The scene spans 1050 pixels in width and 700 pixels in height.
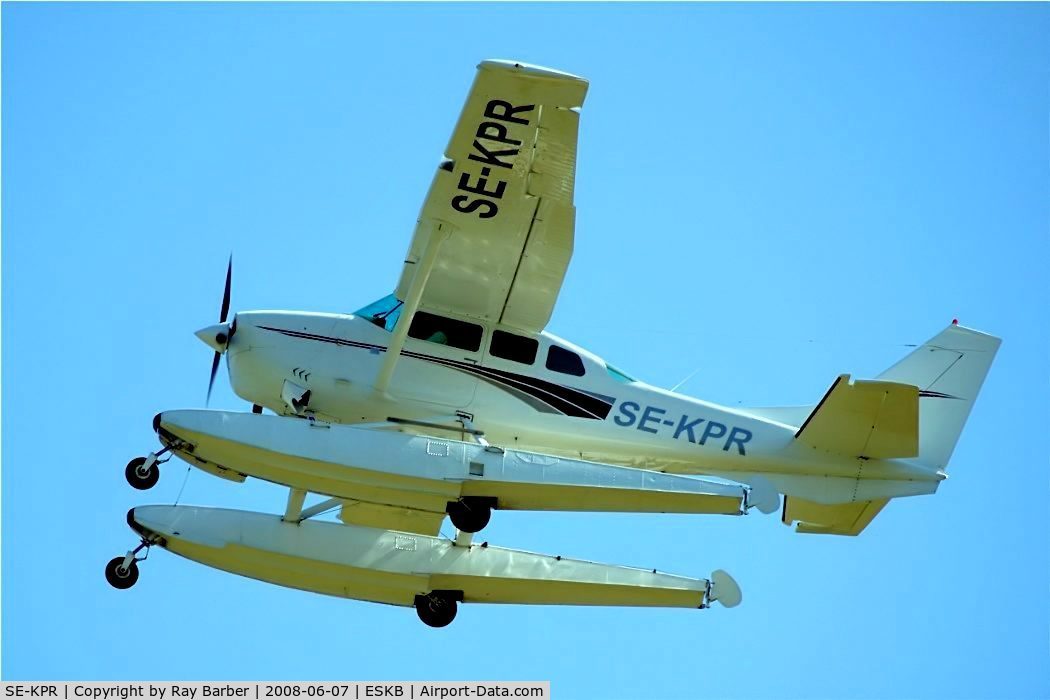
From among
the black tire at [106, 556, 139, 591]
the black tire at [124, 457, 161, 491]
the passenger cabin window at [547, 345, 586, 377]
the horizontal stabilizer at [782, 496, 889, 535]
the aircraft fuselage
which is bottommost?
the black tire at [106, 556, 139, 591]

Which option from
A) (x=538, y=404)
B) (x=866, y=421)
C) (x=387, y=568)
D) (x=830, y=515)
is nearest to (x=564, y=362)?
(x=538, y=404)

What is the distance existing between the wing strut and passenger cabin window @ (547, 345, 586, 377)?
1509 mm

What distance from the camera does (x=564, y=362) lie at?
47.7 ft

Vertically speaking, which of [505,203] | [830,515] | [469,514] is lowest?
[469,514]

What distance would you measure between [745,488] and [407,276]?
3954mm

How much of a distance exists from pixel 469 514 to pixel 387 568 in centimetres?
136

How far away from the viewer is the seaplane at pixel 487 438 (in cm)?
1324

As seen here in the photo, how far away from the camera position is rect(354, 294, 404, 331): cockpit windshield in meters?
14.4

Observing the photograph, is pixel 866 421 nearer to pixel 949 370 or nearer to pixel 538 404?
pixel 949 370

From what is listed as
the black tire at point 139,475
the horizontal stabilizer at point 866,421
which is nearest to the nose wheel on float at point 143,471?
the black tire at point 139,475

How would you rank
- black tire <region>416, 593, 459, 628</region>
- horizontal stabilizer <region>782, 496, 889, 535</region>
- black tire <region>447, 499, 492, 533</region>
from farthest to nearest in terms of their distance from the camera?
horizontal stabilizer <region>782, 496, 889, 535</region>, black tire <region>416, 593, 459, 628</region>, black tire <region>447, 499, 492, 533</region>

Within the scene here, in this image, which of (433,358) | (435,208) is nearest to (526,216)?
(435,208)

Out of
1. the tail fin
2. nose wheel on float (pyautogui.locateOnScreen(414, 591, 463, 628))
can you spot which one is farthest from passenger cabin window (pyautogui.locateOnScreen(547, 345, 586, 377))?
the tail fin

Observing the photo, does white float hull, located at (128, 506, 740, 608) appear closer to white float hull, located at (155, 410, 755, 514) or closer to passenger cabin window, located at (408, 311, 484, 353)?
white float hull, located at (155, 410, 755, 514)
